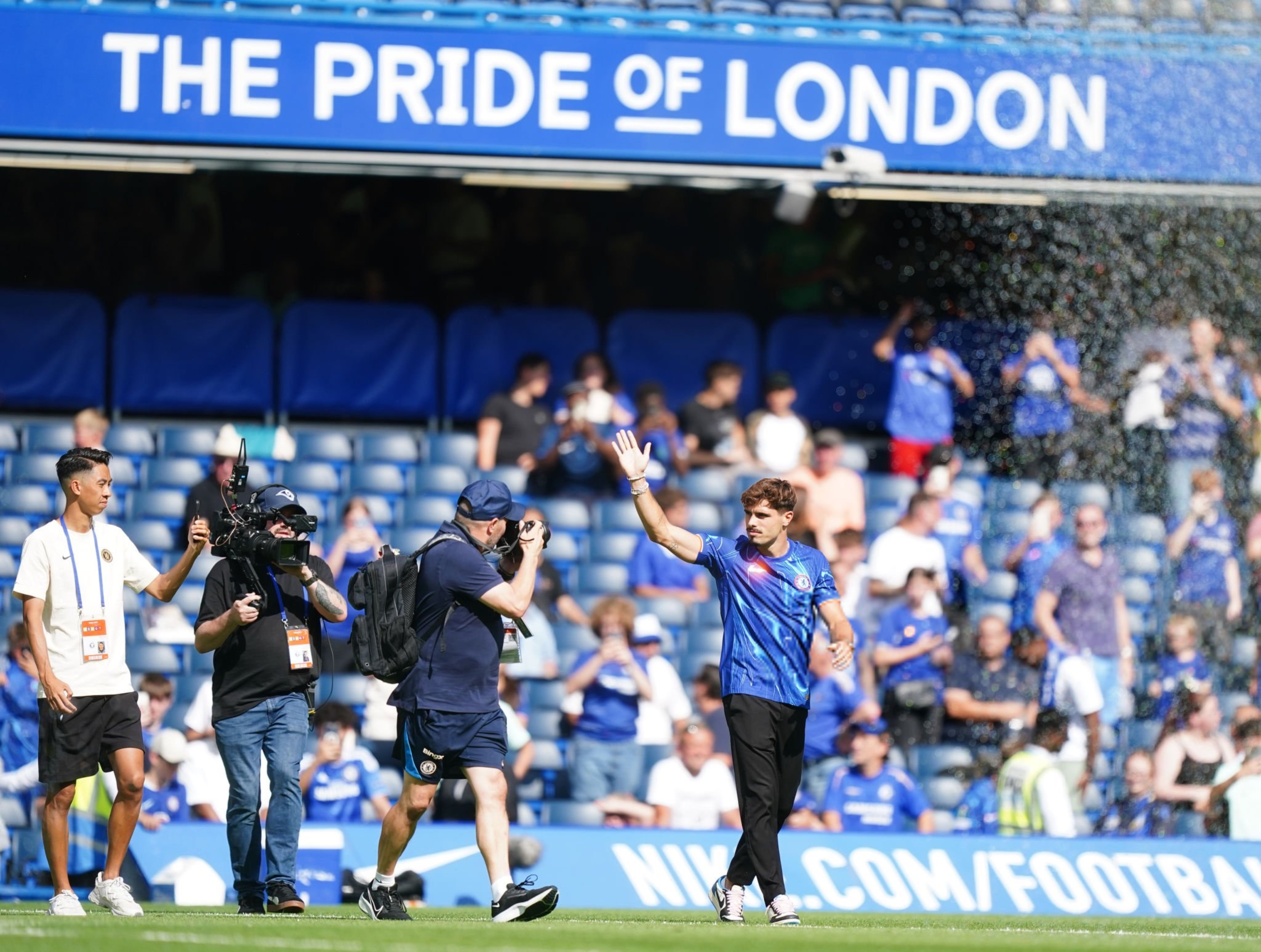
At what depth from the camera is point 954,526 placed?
15242 mm

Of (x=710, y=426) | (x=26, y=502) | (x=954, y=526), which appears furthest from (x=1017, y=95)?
(x=26, y=502)

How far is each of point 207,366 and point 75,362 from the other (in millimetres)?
1002

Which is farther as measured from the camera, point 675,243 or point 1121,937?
point 675,243

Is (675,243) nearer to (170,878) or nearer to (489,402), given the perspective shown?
(489,402)

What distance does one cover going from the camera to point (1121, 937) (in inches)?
343

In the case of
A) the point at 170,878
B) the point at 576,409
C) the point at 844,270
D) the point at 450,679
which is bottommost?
the point at 170,878

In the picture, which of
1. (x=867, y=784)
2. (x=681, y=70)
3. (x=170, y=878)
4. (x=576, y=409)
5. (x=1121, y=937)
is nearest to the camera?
(x=1121, y=937)

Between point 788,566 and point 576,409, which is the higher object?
point 576,409

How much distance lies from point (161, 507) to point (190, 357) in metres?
1.55

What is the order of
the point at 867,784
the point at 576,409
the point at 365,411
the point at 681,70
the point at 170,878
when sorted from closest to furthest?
the point at 170,878, the point at 867,784, the point at 681,70, the point at 576,409, the point at 365,411

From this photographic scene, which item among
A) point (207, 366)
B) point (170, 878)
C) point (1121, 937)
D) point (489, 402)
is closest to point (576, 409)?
point (489, 402)

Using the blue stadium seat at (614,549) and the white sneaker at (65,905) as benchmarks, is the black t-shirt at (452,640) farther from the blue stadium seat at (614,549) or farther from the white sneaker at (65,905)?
the blue stadium seat at (614,549)

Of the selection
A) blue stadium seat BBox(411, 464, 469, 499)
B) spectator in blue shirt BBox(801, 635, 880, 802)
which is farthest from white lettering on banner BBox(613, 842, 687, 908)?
blue stadium seat BBox(411, 464, 469, 499)

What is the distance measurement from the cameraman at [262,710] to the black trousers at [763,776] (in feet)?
5.95
